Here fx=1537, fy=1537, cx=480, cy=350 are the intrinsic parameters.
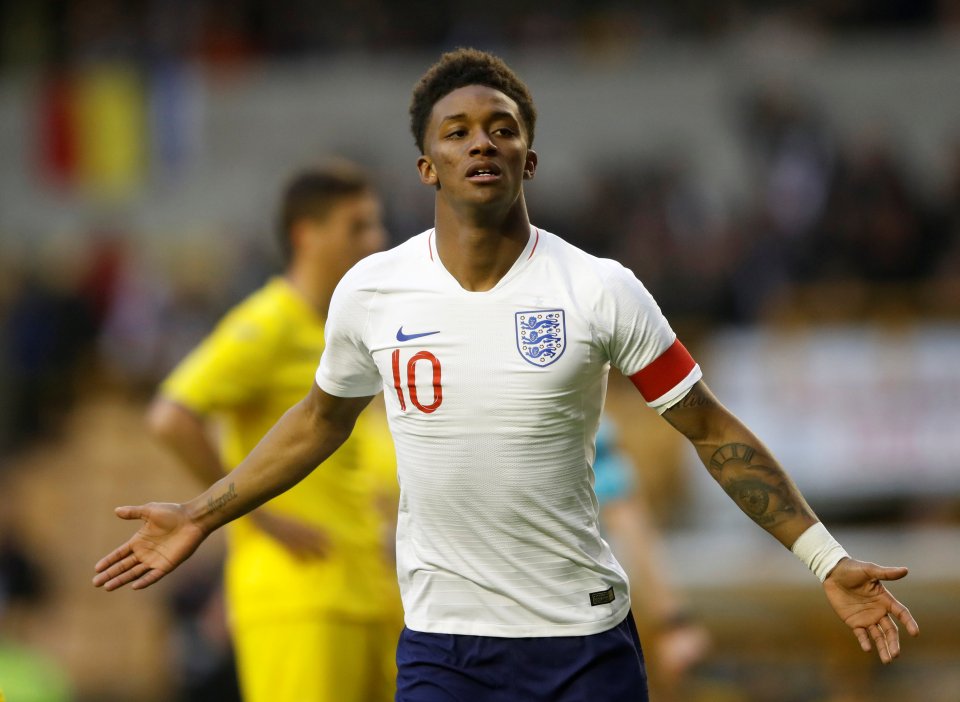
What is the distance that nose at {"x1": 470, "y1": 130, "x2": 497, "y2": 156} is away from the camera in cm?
399

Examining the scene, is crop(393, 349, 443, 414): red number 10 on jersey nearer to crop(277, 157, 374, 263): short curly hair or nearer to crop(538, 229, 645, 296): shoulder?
crop(538, 229, 645, 296): shoulder

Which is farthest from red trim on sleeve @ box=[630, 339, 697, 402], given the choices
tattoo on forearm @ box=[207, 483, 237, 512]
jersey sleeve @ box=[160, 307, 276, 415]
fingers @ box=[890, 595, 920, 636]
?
jersey sleeve @ box=[160, 307, 276, 415]

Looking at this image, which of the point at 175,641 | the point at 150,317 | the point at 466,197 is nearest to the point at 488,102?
the point at 466,197

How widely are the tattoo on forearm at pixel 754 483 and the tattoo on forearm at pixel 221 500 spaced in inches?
53.5

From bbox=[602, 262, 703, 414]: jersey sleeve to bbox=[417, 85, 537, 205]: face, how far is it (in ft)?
1.22

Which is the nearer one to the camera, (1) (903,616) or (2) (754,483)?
(1) (903,616)

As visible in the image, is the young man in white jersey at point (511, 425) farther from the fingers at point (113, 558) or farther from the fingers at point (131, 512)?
the fingers at point (131, 512)

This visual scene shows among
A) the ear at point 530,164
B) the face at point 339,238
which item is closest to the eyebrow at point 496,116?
the ear at point 530,164

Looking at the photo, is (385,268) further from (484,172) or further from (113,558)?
(113,558)

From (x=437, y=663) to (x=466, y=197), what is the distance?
1239 millimetres

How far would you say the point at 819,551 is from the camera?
13.4 ft

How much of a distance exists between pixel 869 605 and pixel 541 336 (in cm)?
111

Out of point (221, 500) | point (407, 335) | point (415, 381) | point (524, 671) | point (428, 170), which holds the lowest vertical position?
point (524, 671)

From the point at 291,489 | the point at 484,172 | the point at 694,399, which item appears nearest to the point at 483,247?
the point at 484,172
